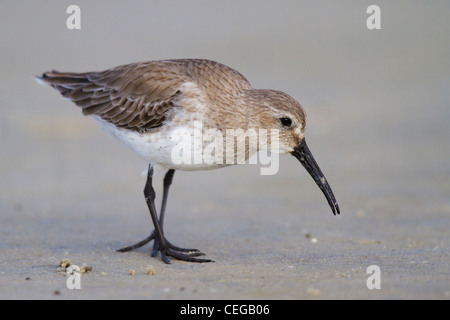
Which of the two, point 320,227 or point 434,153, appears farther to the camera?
point 434,153

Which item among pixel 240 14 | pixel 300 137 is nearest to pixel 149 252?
pixel 300 137

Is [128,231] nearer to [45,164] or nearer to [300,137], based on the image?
[300,137]

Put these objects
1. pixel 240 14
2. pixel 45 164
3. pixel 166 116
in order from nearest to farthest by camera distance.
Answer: pixel 166 116, pixel 45 164, pixel 240 14

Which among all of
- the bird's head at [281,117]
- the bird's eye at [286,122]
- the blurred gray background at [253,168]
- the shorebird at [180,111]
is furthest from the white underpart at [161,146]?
the blurred gray background at [253,168]

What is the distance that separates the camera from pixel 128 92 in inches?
291

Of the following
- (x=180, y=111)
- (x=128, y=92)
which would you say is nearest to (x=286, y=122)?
(x=180, y=111)

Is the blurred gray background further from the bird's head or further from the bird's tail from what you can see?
the bird's tail

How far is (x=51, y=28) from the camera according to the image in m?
18.7

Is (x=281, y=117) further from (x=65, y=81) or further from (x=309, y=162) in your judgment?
(x=65, y=81)

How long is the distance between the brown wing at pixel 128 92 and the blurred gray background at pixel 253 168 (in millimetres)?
Answer: 1374

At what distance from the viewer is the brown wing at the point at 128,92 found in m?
7.04

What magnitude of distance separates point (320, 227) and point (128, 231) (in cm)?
224

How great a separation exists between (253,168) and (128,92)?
4607mm
